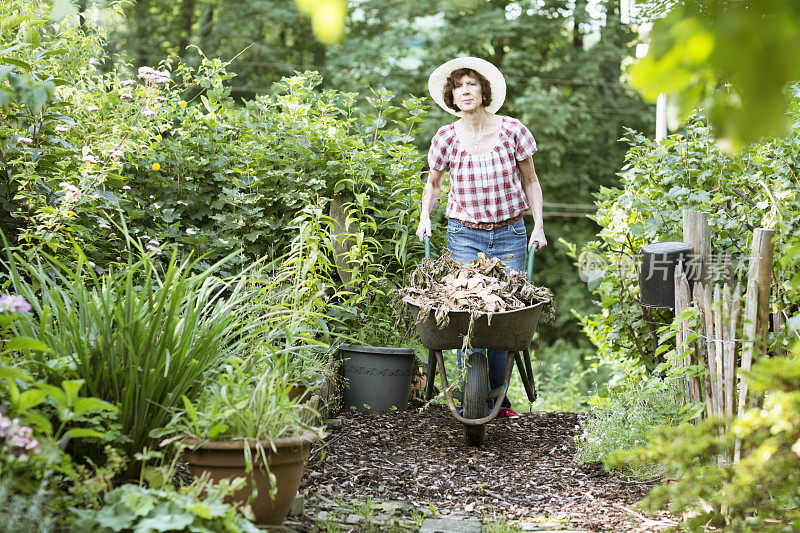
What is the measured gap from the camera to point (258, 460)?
1.99m

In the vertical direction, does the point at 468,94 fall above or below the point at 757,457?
above

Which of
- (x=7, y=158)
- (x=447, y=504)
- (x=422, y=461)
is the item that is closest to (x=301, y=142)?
(x=7, y=158)

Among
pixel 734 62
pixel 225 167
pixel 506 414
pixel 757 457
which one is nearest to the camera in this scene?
pixel 734 62

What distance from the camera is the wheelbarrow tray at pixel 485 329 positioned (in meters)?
3.05

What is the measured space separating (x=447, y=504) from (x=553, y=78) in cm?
876

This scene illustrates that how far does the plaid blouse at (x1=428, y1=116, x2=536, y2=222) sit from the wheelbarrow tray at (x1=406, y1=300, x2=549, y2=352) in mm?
752

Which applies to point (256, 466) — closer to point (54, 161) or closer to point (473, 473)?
point (473, 473)

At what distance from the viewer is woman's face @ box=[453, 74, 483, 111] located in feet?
12.4

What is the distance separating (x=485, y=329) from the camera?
307 centimetres

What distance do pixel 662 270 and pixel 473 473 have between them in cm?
121

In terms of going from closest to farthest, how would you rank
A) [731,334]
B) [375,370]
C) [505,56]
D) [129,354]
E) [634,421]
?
1. [129,354]
2. [731,334]
3. [634,421]
4. [375,370]
5. [505,56]

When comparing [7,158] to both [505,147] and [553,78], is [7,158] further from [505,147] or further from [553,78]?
[553,78]

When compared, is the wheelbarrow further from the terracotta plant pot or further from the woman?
the terracotta plant pot

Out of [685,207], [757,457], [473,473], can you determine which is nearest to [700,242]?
[685,207]
